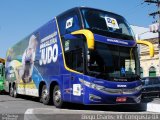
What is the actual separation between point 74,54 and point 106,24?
1.88 meters

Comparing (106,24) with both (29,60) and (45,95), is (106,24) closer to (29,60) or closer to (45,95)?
(45,95)

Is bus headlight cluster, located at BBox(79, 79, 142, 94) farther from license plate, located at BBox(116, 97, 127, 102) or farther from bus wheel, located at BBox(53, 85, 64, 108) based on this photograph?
bus wheel, located at BBox(53, 85, 64, 108)

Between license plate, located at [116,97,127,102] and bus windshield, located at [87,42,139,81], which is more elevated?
bus windshield, located at [87,42,139,81]

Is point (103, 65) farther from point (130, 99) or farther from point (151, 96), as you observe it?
point (151, 96)

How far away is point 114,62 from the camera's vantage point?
14766 mm

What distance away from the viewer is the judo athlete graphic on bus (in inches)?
816

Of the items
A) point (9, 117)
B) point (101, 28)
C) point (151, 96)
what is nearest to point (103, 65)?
point (101, 28)

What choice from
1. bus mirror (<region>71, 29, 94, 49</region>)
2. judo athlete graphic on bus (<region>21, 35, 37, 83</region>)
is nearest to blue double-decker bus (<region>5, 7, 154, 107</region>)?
bus mirror (<region>71, 29, 94, 49</region>)

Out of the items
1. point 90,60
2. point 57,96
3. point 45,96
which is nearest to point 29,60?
point 45,96

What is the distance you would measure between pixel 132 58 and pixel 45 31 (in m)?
5.37

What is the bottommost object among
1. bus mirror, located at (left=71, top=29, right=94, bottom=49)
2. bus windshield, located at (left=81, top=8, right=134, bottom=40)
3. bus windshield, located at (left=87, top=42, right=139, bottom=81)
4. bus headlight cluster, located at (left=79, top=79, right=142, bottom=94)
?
bus headlight cluster, located at (left=79, top=79, right=142, bottom=94)

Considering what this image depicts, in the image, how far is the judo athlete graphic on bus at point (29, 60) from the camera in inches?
816

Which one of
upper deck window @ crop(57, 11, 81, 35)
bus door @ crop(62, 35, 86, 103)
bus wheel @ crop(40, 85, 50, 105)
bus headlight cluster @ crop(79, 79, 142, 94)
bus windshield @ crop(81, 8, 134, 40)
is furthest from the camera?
bus wheel @ crop(40, 85, 50, 105)

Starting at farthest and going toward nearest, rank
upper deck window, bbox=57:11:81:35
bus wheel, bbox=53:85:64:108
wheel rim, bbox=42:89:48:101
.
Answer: wheel rim, bbox=42:89:48:101 < bus wheel, bbox=53:85:64:108 < upper deck window, bbox=57:11:81:35
